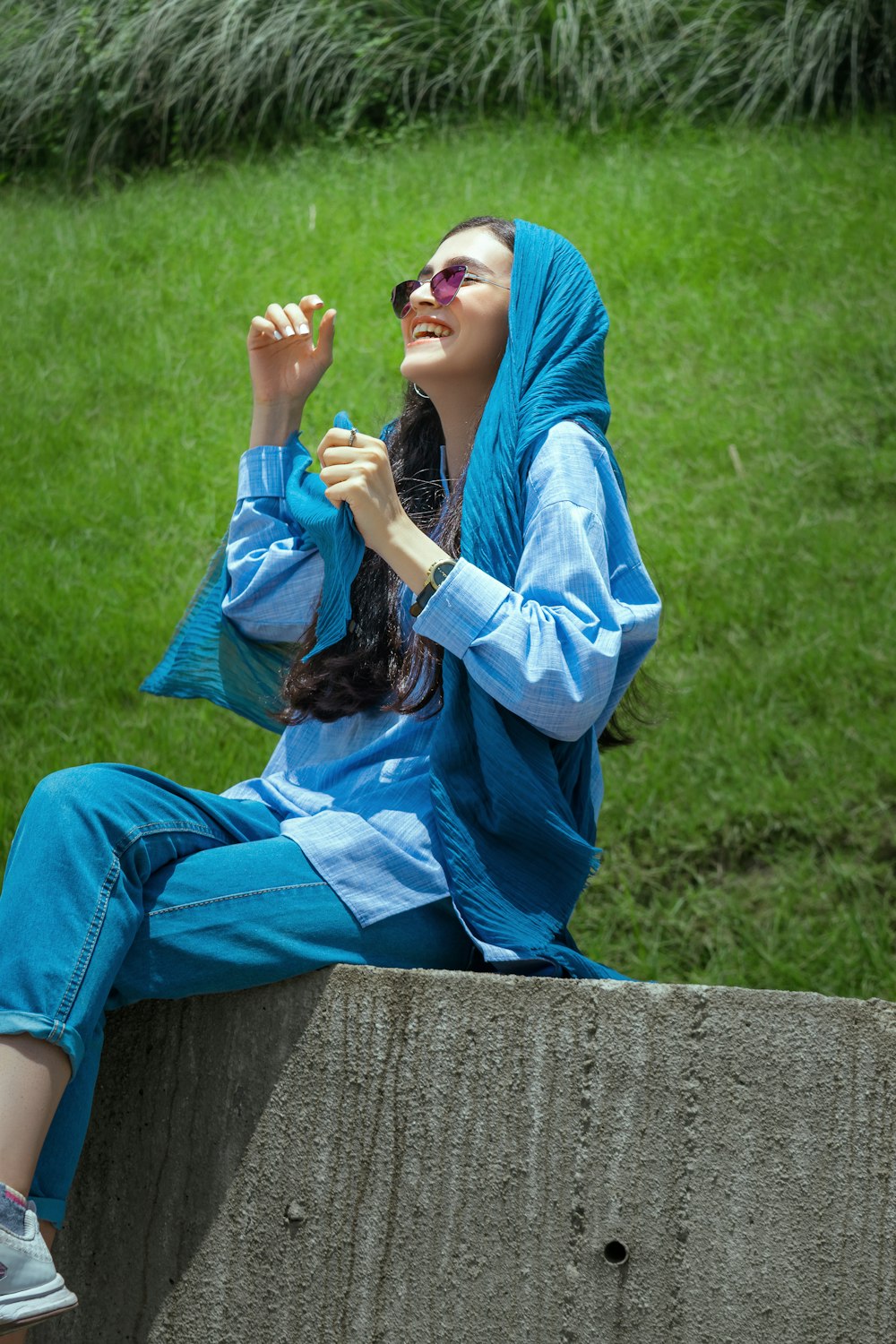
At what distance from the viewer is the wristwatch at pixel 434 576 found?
1.90 metres

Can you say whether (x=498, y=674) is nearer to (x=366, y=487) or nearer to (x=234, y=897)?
(x=366, y=487)

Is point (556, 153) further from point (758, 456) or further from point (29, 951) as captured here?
point (29, 951)

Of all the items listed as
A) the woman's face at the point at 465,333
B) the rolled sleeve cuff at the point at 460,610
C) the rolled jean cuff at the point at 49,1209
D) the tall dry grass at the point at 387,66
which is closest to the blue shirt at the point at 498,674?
the rolled sleeve cuff at the point at 460,610

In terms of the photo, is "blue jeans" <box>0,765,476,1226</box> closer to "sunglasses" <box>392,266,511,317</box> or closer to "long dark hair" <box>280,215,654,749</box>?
"long dark hair" <box>280,215,654,749</box>

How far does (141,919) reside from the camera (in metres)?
1.83

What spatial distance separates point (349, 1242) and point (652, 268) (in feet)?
13.7

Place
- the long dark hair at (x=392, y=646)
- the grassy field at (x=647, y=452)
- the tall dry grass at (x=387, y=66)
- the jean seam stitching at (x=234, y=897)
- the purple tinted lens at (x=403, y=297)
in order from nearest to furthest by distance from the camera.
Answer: the jean seam stitching at (x=234, y=897), the long dark hair at (x=392, y=646), the purple tinted lens at (x=403, y=297), the grassy field at (x=647, y=452), the tall dry grass at (x=387, y=66)

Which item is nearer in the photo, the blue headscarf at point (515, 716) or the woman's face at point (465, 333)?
the blue headscarf at point (515, 716)

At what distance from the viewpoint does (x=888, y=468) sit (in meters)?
4.40

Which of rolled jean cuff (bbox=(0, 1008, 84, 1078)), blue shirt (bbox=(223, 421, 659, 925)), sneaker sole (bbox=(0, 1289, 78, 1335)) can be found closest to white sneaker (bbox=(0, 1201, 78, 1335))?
sneaker sole (bbox=(0, 1289, 78, 1335))

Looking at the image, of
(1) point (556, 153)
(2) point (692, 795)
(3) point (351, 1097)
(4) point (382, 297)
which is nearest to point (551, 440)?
(3) point (351, 1097)

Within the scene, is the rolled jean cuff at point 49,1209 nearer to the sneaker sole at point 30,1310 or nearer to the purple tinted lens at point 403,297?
the sneaker sole at point 30,1310

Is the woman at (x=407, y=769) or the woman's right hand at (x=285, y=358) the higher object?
A: the woman's right hand at (x=285, y=358)

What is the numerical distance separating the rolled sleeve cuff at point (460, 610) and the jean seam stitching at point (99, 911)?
0.42m
